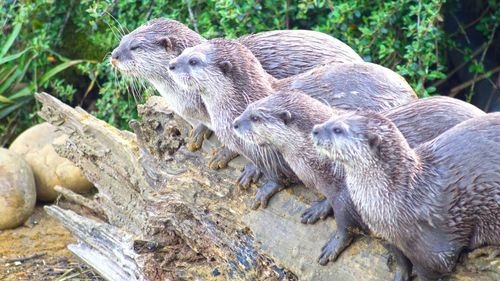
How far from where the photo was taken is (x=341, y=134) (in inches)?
90.5

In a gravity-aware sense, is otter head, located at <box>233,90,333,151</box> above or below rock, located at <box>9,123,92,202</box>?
above

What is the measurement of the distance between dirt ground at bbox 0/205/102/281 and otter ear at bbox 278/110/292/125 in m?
1.64

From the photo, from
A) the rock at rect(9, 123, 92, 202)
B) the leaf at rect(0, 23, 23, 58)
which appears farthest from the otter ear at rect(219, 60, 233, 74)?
the leaf at rect(0, 23, 23, 58)

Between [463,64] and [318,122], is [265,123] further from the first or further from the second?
[463,64]

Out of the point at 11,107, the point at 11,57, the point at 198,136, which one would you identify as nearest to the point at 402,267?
the point at 198,136

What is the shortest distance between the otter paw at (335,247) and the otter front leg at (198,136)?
908 millimetres

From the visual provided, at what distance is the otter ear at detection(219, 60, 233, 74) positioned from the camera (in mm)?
2918

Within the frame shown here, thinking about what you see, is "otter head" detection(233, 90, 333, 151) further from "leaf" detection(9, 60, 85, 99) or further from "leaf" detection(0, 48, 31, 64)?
"leaf" detection(0, 48, 31, 64)

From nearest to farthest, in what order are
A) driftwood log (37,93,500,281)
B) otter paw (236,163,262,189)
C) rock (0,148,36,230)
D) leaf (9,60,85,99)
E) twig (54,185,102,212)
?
driftwood log (37,93,500,281) < otter paw (236,163,262,189) < twig (54,185,102,212) < rock (0,148,36,230) < leaf (9,60,85,99)

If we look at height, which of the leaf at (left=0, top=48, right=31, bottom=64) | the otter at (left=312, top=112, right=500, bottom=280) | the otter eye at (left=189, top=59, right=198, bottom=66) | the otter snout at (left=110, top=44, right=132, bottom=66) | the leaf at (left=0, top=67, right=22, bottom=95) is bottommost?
the leaf at (left=0, top=67, right=22, bottom=95)

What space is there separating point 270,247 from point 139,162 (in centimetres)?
94

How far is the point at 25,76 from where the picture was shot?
217 inches

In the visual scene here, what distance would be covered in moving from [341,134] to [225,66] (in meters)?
0.75

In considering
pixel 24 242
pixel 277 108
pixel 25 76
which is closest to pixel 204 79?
pixel 277 108
